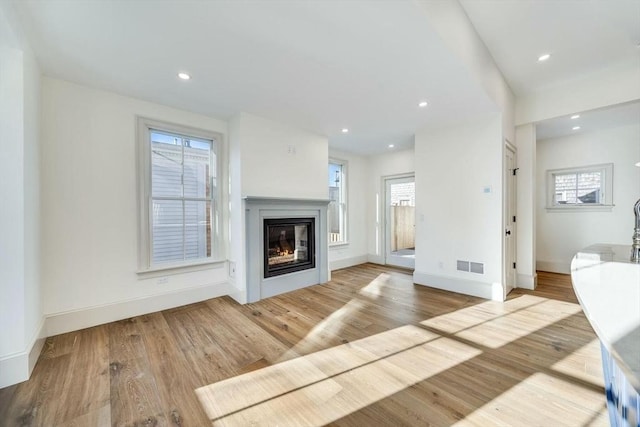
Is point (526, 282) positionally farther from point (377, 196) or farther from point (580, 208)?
point (377, 196)

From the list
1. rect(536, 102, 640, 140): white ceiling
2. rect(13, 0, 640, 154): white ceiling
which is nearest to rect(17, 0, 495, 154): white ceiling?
rect(13, 0, 640, 154): white ceiling

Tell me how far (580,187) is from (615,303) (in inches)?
224

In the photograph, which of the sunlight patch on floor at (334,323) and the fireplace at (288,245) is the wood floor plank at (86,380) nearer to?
the sunlight patch on floor at (334,323)

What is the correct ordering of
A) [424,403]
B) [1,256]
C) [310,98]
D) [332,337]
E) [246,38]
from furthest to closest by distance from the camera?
[310,98] → [332,337] → [246,38] → [1,256] → [424,403]

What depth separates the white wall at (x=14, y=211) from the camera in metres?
1.79

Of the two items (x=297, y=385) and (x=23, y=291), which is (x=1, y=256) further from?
(x=297, y=385)

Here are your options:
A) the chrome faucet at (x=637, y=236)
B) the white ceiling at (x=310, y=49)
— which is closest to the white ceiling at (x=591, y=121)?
the white ceiling at (x=310, y=49)

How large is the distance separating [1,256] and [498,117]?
5243 millimetres

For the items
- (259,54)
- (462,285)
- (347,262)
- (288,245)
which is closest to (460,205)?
(462,285)

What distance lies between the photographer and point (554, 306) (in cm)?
320

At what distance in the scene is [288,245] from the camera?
417cm

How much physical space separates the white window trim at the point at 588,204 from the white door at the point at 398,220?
2648mm

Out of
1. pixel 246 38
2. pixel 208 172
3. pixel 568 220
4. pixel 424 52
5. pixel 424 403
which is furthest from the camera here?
pixel 568 220

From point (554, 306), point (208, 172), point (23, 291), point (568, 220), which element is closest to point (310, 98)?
point (208, 172)
